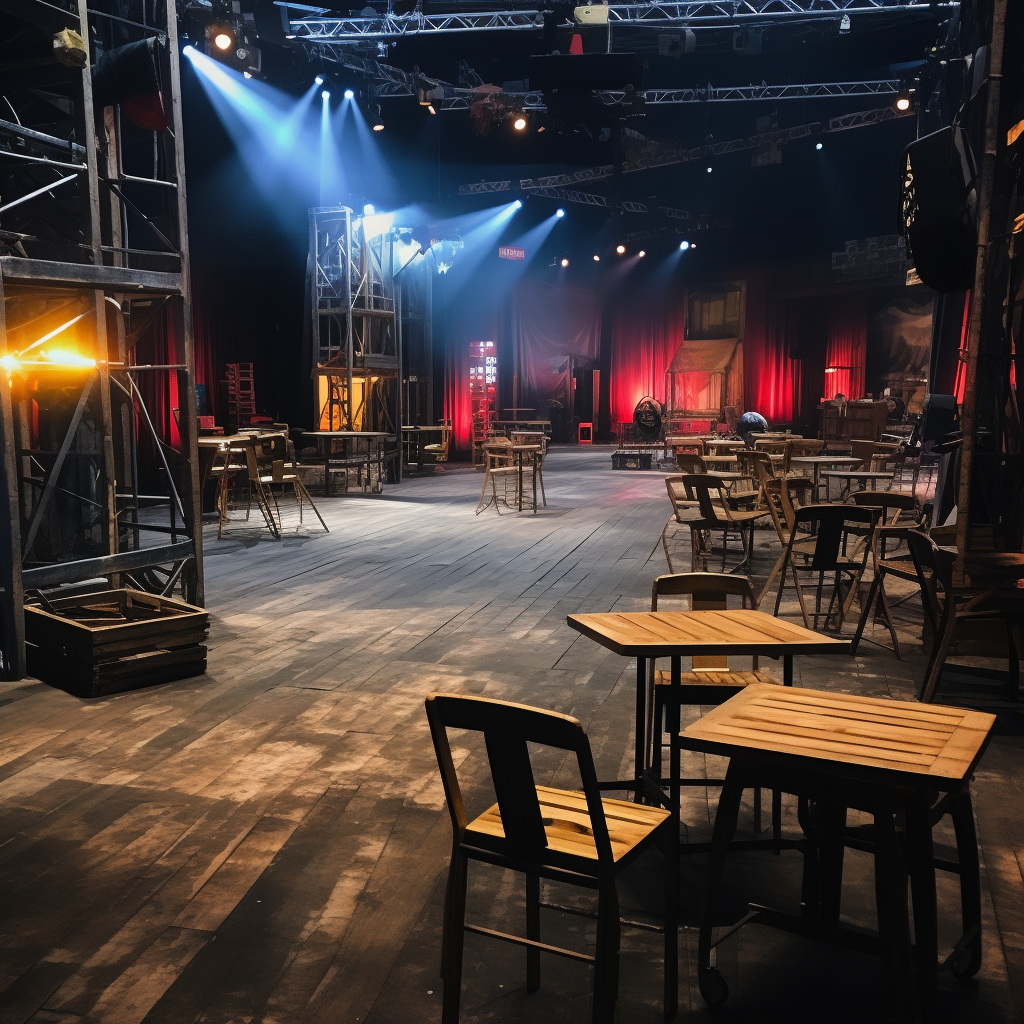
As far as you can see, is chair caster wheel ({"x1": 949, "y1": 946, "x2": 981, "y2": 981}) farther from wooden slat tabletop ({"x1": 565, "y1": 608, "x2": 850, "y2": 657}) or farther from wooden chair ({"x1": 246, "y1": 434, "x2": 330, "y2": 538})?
wooden chair ({"x1": 246, "y1": 434, "x2": 330, "y2": 538})

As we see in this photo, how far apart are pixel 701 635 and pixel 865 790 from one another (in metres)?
0.86

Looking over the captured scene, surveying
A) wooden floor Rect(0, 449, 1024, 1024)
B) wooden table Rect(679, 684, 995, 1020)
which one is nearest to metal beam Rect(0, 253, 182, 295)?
wooden floor Rect(0, 449, 1024, 1024)

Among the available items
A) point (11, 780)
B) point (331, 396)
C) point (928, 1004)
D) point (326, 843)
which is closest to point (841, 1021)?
point (928, 1004)

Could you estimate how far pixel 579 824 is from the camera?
198 cm

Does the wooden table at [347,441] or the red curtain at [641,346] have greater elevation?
the red curtain at [641,346]

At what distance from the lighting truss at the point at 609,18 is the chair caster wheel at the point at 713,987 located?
11.7 m

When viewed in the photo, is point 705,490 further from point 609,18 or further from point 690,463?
point 609,18

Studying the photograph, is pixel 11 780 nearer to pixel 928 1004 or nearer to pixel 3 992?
pixel 3 992

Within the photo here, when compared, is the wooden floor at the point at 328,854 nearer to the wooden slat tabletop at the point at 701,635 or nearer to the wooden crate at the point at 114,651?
the wooden crate at the point at 114,651

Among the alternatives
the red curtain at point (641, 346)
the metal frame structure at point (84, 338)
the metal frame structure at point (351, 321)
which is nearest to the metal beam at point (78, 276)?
the metal frame structure at point (84, 338)

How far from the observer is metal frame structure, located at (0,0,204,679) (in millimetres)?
4523

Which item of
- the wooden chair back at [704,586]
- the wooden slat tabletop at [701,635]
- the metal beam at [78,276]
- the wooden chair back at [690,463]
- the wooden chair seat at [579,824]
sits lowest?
the wooden chair seat at [579,824]

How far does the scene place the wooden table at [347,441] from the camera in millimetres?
12688

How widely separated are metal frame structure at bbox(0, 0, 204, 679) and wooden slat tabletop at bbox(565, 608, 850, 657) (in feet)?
9.55
